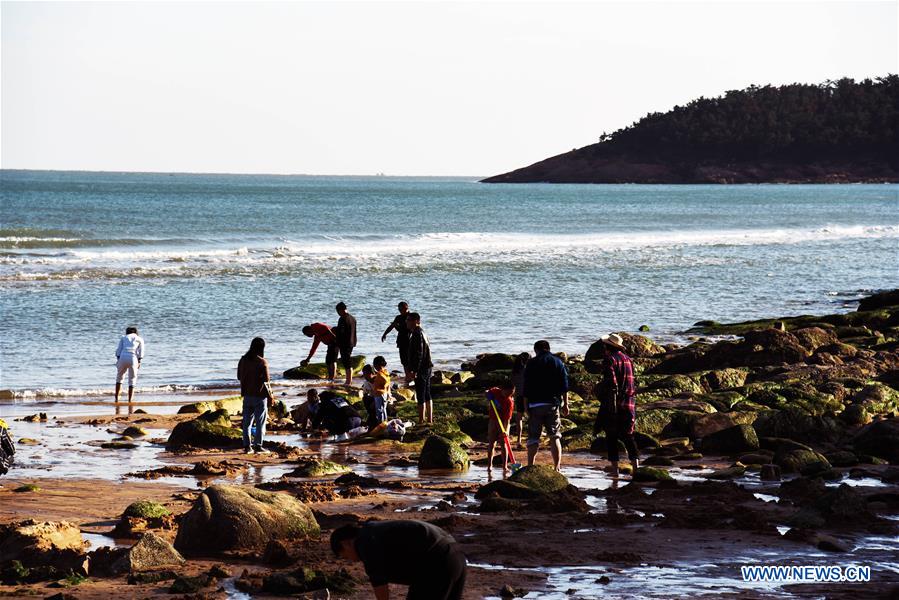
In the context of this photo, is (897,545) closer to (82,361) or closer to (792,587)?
(792,587)

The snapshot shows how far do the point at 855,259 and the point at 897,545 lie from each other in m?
47.7

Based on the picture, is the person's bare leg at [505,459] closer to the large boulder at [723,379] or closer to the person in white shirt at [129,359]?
the large boulder at [723,379]

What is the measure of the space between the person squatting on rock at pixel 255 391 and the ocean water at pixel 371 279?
6289mm

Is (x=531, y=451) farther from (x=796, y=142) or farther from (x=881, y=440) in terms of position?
(x=796, y=142)

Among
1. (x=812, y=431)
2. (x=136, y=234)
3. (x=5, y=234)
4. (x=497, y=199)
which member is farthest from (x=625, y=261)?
(x=497, y=199)

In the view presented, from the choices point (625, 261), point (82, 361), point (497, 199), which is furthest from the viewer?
point (497, 199)

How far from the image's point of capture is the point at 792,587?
970 centimetres

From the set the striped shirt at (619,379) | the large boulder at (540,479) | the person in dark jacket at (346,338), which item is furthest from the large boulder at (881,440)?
the person in dark jacket at (346,338)

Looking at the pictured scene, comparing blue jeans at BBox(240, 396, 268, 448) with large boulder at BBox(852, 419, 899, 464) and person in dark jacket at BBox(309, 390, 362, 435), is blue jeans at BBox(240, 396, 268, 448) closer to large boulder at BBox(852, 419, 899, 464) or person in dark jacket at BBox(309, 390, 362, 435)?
person in dark jacket at BBox(309, 390, 362, 435)

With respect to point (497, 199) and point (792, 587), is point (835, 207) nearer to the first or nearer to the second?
point (497, 199)

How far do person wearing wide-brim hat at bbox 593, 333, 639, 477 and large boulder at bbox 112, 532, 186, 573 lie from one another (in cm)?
582

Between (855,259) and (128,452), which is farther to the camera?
(855,259)

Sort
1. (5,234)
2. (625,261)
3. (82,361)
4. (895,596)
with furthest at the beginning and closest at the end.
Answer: (5,234) < (625,261) < (82,361) < (895,596)

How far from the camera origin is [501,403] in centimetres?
1491
